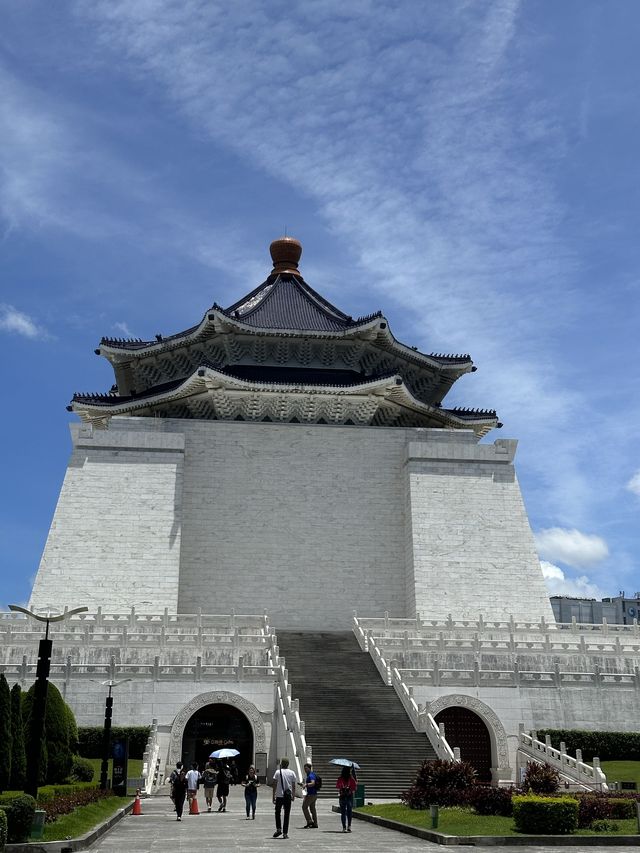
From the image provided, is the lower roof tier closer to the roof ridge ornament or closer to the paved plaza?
the roof ridge ornament

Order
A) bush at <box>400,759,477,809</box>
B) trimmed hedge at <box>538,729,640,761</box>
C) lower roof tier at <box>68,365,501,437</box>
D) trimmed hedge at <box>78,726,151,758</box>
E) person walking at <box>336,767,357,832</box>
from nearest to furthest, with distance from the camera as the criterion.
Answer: person walking at <box>336,767,357,832</box> → bush at <box>400,759,477,809</box> → trimmed hedge at <box>78,726,151,758</box> → trimmed hedge at <box>538,729,640,761</box> → lower roof tier at <box>68,365,501,437</box>

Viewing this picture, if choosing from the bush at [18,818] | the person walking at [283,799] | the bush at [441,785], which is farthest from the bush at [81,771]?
the bush at [18,818]

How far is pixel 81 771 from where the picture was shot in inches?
816

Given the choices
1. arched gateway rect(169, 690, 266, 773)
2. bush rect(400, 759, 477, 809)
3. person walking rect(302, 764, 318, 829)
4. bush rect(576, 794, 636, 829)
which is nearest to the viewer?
bush rect(576, 794, 636, 829)

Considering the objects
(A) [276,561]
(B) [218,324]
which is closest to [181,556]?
(A) [276,561]

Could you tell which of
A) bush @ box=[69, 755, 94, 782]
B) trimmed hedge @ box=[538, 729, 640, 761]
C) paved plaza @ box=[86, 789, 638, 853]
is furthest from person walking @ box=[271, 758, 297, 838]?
trimmed hedge @ box=[538, 729, 640, 761]

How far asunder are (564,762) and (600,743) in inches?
137

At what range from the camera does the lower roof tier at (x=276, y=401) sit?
1529 inches

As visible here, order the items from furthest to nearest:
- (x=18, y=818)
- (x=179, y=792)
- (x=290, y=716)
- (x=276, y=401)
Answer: (x=276, y=401) → (x=290, y=716) → (x=179, y=792) → (x=18, y=818)

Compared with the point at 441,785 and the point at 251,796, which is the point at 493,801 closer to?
the point at 441,785

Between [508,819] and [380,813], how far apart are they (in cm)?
245

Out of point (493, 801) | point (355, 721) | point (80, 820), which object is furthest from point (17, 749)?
point (355, 721)

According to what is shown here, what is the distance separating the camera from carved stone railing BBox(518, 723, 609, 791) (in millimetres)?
20047

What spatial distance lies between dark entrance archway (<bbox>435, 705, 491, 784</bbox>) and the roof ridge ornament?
2841cm
